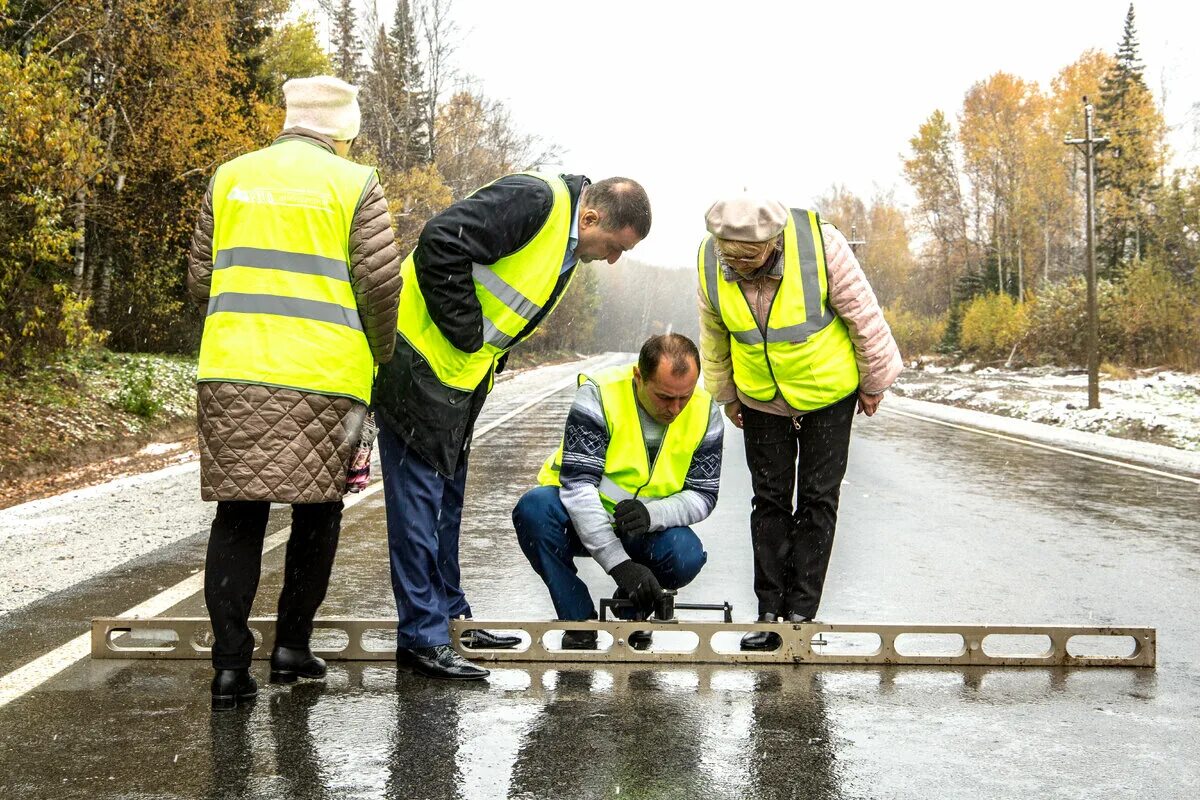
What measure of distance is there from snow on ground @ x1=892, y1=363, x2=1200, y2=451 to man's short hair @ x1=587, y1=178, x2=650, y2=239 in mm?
13322

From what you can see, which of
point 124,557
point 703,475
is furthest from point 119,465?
point 703,475

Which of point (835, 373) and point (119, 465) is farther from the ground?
point (835, 373)

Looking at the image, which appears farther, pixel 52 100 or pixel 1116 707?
pixel 52 100

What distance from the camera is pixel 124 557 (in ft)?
22.7

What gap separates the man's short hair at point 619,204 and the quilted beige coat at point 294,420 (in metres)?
0.80

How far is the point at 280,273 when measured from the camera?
151 inches

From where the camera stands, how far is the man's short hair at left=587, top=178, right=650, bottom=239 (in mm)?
4379

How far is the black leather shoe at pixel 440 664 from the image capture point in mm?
4309

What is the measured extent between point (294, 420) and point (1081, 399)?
79.3 ft

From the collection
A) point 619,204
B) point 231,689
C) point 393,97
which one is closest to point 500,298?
point 619,204

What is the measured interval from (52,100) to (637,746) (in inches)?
425

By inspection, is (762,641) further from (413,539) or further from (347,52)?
(347,52)

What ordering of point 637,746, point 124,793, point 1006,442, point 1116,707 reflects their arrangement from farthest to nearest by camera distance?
point 1006,442 < point 1116,707 < point 637,746 < point 124,793

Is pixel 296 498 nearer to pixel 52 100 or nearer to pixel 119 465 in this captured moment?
pixel 119 465
